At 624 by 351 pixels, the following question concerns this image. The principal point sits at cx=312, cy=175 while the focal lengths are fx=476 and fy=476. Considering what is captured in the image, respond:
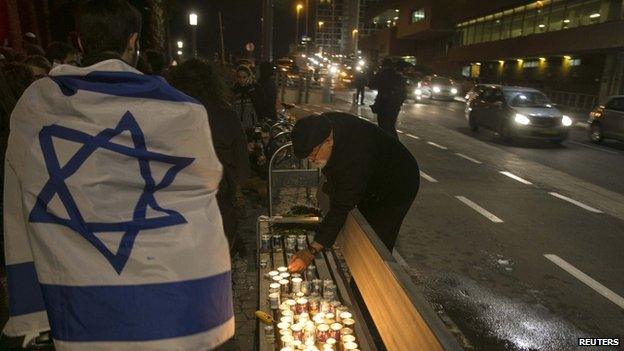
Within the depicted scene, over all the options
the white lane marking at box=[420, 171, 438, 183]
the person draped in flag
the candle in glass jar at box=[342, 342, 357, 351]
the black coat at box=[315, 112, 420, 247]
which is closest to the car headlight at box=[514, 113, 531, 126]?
the white lane marking at box=[420, 171, 438, 183]

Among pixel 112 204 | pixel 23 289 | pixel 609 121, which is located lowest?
pixel 609 121

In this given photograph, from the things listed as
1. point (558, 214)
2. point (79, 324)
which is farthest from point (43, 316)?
point (558, 214)

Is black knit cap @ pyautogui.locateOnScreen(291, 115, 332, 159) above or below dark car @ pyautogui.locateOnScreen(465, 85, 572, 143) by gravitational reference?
above

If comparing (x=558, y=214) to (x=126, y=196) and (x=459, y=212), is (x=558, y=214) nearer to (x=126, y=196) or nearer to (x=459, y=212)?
(x=459, y=212)

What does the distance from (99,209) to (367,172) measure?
2023 millimetres

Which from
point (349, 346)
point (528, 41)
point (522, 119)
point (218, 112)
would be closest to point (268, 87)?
point (218, 112)

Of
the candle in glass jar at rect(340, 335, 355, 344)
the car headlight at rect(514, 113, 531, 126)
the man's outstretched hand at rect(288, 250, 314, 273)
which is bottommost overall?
the car headlight at rect(514, 113, 531, 126)

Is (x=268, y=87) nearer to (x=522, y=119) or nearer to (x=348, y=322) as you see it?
(x=348, y=322)

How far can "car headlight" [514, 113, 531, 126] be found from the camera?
14547mm

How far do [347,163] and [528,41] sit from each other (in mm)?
39754

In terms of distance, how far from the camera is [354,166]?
10.8 feet

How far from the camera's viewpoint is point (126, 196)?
1.68 m

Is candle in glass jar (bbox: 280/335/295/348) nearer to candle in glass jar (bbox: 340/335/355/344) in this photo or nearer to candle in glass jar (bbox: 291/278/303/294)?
candle in glass jar (bbox: 340/335/355/344)

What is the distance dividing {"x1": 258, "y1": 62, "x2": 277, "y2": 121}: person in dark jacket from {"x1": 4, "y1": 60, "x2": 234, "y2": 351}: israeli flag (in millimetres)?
6486
